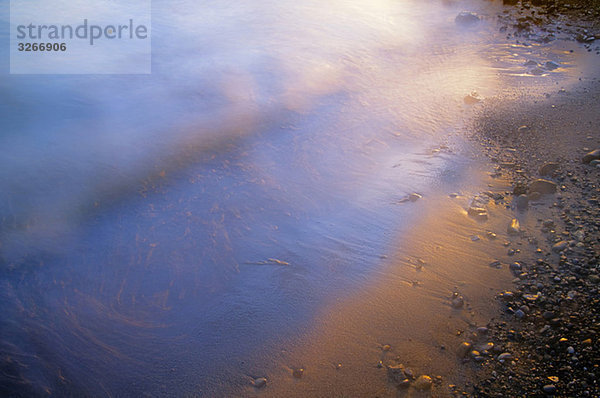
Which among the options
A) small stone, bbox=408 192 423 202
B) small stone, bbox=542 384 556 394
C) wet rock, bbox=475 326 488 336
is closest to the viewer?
small stone, bbox=542 384 556 394

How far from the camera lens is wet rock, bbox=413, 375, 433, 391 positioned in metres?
2.53

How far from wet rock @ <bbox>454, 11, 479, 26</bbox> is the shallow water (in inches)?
38.8

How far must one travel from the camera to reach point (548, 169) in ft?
14.1

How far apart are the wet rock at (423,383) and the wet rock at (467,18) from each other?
885cm

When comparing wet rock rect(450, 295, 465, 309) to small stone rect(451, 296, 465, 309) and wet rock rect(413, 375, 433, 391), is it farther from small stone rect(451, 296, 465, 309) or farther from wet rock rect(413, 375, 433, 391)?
wet rock rect(413, 375, 433, 391)

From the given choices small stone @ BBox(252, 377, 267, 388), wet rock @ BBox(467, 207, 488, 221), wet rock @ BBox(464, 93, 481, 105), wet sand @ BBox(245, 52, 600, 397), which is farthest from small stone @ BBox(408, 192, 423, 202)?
wet rock @ BBox(464, 93, 481, 105)

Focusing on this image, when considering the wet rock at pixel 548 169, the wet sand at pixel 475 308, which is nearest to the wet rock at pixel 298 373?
the wet sand at pixel 475 308

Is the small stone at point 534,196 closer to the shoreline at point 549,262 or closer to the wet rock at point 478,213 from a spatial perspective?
the shoreline at point 549,262

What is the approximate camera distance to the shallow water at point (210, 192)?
9.77ft

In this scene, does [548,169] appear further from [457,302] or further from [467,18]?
[467,18]

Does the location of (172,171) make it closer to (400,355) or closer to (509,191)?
(400,355)

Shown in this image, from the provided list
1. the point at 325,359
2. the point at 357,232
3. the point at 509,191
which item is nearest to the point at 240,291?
the point at 325,359

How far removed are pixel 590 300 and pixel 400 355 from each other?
1.49 m

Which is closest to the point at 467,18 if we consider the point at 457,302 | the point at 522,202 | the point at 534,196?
the point at 534,196
